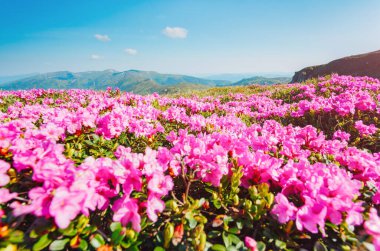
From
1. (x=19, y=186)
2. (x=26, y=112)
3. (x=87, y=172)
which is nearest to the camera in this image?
(x=87, y=172)

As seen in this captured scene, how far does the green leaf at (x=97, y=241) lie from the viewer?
1444 mm

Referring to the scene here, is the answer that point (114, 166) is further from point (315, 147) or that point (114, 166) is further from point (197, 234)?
point (315, 147)

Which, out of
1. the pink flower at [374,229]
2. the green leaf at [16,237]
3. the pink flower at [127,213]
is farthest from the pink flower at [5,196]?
the pink flower at [374,229]

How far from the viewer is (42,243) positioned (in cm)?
137

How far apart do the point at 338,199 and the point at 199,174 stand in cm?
102

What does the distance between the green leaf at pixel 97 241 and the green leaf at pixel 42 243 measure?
240 millimetres

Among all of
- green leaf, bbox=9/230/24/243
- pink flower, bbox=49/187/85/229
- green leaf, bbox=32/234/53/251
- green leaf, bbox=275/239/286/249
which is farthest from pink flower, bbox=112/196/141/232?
green leaf, bbox=275/239/286/249

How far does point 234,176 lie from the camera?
2.01m

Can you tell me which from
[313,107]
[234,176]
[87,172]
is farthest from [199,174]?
[313,107]

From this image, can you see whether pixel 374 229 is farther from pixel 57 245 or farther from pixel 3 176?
pixel 3 176

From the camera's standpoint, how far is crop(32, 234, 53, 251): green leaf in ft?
4.43

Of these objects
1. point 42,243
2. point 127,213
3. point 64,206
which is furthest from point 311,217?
point 42,243

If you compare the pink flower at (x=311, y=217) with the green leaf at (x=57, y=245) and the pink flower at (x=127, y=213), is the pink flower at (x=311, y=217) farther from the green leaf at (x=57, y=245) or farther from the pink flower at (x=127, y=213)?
the green leaf at (x=57, y=245)

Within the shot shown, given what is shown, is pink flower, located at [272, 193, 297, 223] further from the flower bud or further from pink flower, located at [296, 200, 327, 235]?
the flower bud
